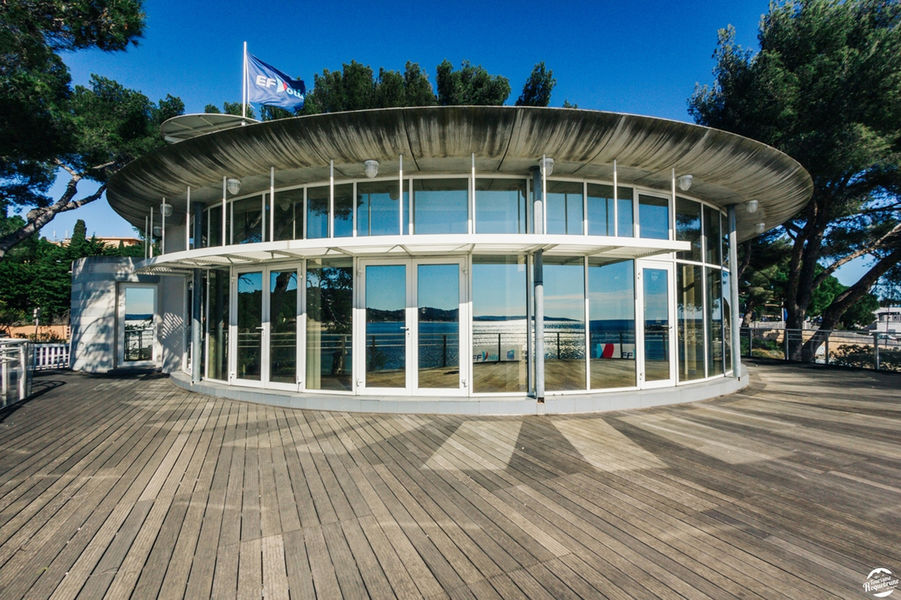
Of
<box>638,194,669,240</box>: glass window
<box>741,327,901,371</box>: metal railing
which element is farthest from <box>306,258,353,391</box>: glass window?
<box>741,327,901,371</box>: metal railing

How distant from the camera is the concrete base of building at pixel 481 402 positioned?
5293mm

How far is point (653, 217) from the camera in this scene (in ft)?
21.0

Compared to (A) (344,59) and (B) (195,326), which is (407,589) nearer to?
(B) (195,326)

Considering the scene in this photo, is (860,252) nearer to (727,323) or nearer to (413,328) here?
(727,323)

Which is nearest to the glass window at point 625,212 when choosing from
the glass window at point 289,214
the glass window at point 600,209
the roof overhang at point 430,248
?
the glass window at point 600,209

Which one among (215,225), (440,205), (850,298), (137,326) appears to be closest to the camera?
(440,205)

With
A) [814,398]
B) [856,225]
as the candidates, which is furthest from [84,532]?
[856,225]

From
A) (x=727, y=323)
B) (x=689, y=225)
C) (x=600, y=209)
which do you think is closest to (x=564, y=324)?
(x=600, y=209)

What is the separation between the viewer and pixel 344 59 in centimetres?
1288

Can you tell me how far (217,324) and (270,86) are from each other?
469cm

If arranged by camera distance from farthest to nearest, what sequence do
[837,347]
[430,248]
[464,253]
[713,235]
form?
[837,347] < [713,235] < [464,253] < [430,248]

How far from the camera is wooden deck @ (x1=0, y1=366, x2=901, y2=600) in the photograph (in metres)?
1.88

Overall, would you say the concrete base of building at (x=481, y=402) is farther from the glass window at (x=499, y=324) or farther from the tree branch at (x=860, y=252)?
the tree branch at (x=860, y=252)

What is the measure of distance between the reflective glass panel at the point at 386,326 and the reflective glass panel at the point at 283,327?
53.7 inches
